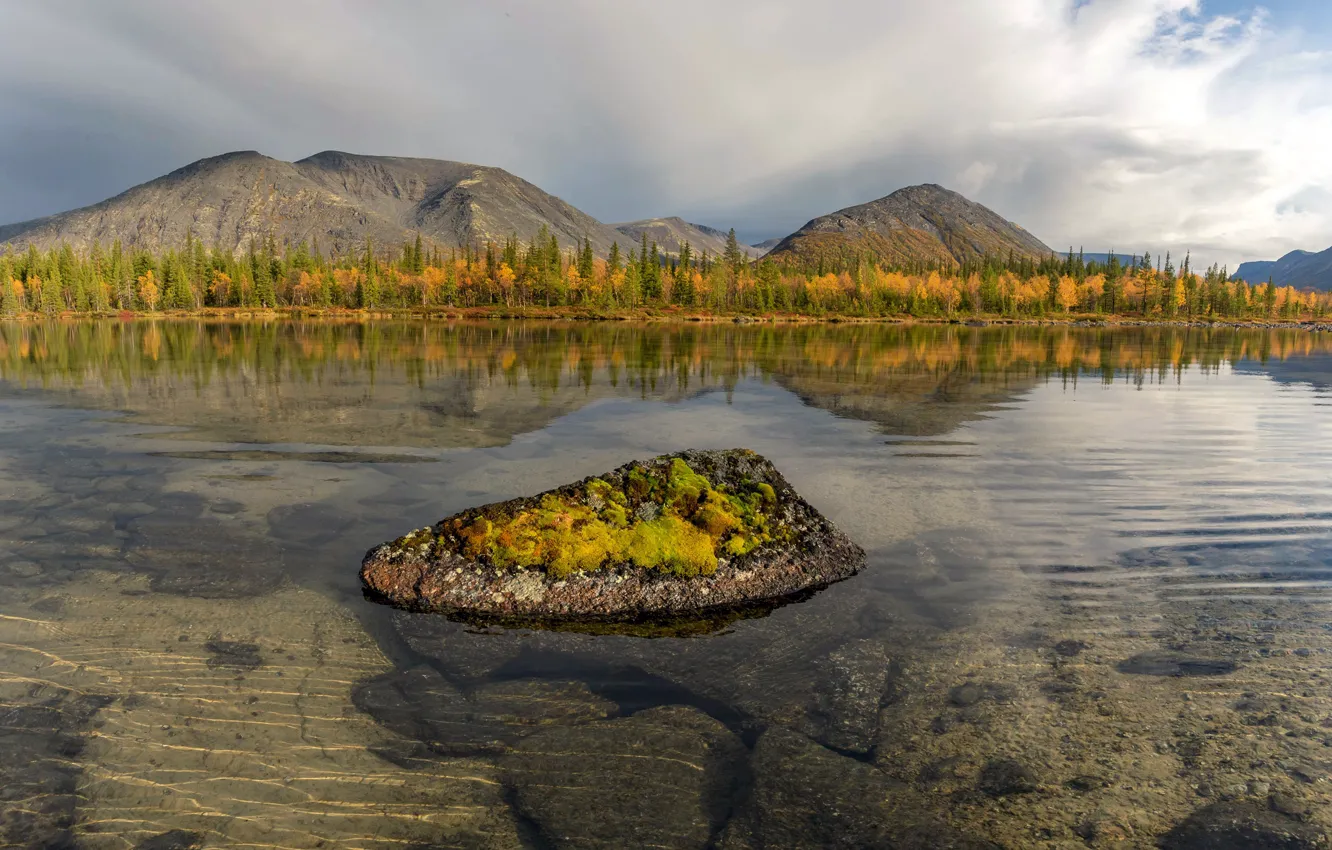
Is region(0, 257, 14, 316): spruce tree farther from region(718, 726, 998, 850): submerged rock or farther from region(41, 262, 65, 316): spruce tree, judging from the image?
region(718, 726, 998, 850): submerged rock

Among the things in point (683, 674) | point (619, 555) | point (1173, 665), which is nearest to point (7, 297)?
point (619, 555)

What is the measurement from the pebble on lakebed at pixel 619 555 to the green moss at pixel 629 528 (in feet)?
0.07

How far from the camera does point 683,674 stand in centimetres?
972

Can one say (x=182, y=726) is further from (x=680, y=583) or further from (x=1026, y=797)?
(x=1026, y=797)

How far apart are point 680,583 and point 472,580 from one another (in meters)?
3.62

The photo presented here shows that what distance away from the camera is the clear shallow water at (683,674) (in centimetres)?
700

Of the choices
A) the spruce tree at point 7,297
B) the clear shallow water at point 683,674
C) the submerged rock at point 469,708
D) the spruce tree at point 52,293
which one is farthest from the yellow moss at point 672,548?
the spruce tree at point 52,293

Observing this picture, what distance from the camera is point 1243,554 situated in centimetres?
1436

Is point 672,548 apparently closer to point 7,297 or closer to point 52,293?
point 7,297

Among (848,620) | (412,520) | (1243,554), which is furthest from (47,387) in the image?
(1243,554)

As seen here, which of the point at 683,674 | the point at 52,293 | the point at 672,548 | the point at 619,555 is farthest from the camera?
the point at 52,293

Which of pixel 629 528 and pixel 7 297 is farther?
pixel 7 297

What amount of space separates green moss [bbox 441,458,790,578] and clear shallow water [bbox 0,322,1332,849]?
70.6 inches

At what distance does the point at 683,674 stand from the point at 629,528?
12.9 ft
